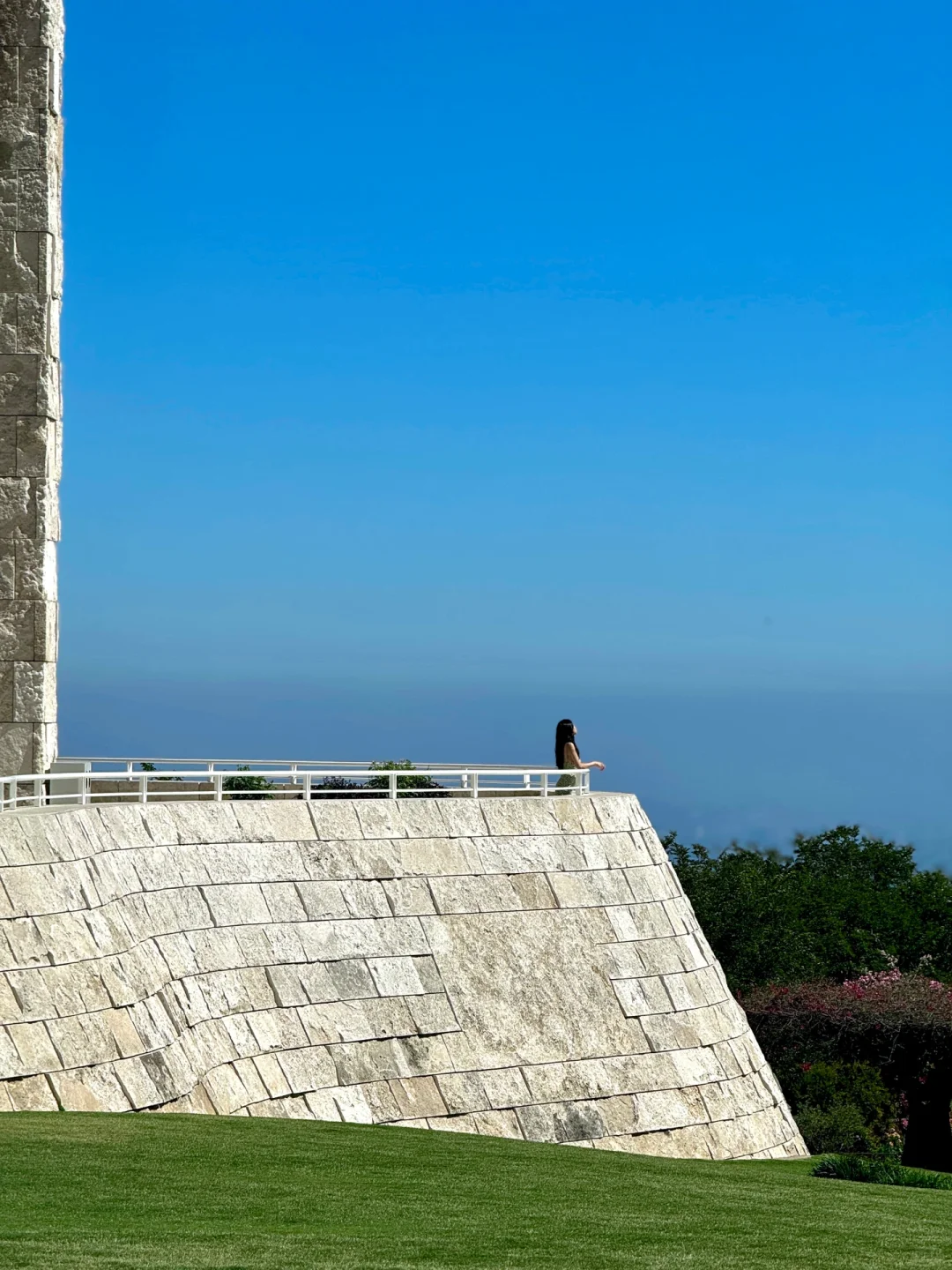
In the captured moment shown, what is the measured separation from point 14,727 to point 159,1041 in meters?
9.32

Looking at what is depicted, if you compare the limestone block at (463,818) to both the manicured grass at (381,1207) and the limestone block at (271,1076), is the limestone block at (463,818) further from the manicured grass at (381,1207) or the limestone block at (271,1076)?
the manicured grass at (381,1207)

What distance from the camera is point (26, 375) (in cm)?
2448

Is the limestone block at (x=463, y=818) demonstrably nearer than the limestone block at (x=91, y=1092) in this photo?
No

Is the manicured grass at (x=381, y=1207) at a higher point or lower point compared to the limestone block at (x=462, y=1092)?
lower

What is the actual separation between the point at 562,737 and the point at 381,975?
6.24 metres

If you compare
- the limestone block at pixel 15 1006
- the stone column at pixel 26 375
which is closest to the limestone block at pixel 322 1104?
the limestone block at pixel 15 1006

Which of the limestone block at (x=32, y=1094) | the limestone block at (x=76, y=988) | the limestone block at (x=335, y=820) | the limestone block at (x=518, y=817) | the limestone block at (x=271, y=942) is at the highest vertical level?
the limestone block at (x=518, y=817)

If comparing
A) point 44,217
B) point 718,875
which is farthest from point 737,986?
point 44,217

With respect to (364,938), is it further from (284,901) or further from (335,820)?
(335,820)

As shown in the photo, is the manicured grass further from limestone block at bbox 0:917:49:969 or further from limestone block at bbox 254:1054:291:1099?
limestone block at bbox 254:1054:291:1099

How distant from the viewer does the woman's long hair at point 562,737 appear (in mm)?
24703

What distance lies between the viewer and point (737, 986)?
3816 cm

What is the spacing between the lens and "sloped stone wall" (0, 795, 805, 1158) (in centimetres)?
1623

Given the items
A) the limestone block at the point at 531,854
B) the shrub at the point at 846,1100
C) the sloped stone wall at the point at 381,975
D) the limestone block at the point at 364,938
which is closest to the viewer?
the sloped stone wall at the point at 381,975
